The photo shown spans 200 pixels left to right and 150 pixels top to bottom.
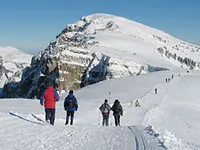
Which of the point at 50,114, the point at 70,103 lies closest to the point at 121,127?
the point at 70,103

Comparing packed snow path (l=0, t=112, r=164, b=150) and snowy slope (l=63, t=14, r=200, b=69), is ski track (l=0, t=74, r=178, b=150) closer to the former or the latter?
packed snow path (l=0, t=112, r=164, b=150)

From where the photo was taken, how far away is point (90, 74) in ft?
301

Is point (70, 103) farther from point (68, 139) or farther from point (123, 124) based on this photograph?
point (123, 124)

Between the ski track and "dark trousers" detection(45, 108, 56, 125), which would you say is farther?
"dark trousers" detection(45, 108, 56, 125)

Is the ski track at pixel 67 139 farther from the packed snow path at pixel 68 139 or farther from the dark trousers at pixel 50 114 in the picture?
the dark trousers at pixel 50 114

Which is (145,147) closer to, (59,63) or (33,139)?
(33,139)

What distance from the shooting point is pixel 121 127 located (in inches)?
560

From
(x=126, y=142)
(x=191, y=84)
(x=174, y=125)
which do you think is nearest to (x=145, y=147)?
(x=126, y=142)

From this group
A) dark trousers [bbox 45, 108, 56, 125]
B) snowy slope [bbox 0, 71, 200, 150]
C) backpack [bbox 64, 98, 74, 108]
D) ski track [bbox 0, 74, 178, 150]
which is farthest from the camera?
backpack [bbox 64, 98, 74, 108]

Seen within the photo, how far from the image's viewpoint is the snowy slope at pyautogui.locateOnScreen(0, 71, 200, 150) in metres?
9.64

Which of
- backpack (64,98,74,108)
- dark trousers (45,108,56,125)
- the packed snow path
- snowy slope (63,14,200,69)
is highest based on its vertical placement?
snowy slope (63,14,200,69)

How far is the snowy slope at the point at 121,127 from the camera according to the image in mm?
9641

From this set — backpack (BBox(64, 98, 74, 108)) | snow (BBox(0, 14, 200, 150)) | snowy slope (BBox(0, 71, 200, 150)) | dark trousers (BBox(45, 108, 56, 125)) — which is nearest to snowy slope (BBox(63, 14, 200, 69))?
snow (BBox(0, 14, 200, 150))

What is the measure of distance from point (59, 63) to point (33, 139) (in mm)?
81402
